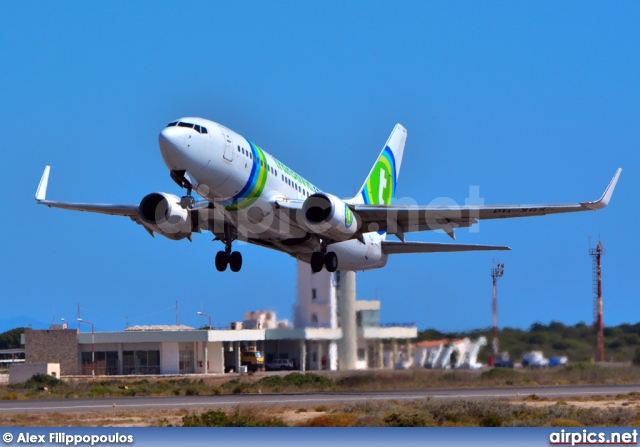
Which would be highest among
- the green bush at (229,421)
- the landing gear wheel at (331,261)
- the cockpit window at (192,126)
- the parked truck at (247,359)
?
the cockpit window at (192,126)

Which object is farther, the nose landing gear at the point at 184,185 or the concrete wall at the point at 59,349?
the concrete wall at the point at 59,349

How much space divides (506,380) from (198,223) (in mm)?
16607

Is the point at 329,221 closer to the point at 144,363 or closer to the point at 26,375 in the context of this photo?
the point at 26,375

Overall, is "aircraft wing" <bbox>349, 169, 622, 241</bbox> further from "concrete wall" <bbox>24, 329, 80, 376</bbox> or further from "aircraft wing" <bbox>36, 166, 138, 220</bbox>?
"concrete wall" <bbox>24, 329, 80, 376</bbox>

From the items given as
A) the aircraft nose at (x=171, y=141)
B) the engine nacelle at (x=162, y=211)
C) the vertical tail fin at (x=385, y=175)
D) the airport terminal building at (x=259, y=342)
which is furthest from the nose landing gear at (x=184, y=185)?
the airport terminal building at (x=259, y=342)

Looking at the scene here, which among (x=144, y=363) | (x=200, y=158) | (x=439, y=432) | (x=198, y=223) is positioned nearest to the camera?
(x=439, y=432)

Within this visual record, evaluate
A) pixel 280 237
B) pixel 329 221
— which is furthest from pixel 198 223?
pixel 329 221

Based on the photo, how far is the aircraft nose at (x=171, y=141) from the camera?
102ft

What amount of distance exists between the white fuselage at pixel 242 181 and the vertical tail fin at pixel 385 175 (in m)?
6.25

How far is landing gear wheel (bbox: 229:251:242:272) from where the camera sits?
38.8 metres

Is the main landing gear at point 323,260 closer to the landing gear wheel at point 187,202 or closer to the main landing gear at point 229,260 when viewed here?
the main landing gear at point 229,260

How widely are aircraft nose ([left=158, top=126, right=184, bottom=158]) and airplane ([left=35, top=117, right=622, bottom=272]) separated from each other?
3 cm

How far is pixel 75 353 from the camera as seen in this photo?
75.8 meters

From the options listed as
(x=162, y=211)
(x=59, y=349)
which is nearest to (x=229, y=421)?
(x=162, y=211)
